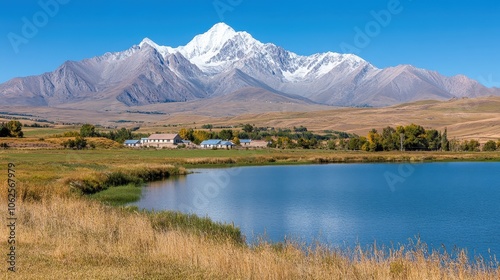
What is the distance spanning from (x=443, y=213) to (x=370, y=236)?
1190 cm

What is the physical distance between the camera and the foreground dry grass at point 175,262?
44.5ft

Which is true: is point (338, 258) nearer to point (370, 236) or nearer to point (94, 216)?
point (94, 216)

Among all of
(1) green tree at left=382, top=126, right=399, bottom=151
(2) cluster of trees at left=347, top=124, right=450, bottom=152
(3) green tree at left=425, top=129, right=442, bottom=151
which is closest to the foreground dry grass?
(1) green tree at left=382, top=126, right=399, bottom=151

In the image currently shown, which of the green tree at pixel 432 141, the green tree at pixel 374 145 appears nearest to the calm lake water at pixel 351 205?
the green tree at pixel 374 145

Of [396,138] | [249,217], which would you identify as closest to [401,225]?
[249,217]

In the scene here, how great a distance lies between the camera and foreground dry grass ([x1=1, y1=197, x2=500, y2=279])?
13.6 metres

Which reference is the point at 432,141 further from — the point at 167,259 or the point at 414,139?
the point at 167,259

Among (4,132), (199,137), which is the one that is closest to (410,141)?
(199,137)

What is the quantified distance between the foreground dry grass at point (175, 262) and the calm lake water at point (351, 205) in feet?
23.6

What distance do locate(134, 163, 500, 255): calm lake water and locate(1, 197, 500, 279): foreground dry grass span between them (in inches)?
283

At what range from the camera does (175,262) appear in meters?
15.1

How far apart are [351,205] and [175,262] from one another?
99.2 ft

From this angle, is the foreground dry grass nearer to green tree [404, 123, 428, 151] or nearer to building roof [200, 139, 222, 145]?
green tree [404, 123, 428, 151]

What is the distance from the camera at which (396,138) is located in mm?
137250
